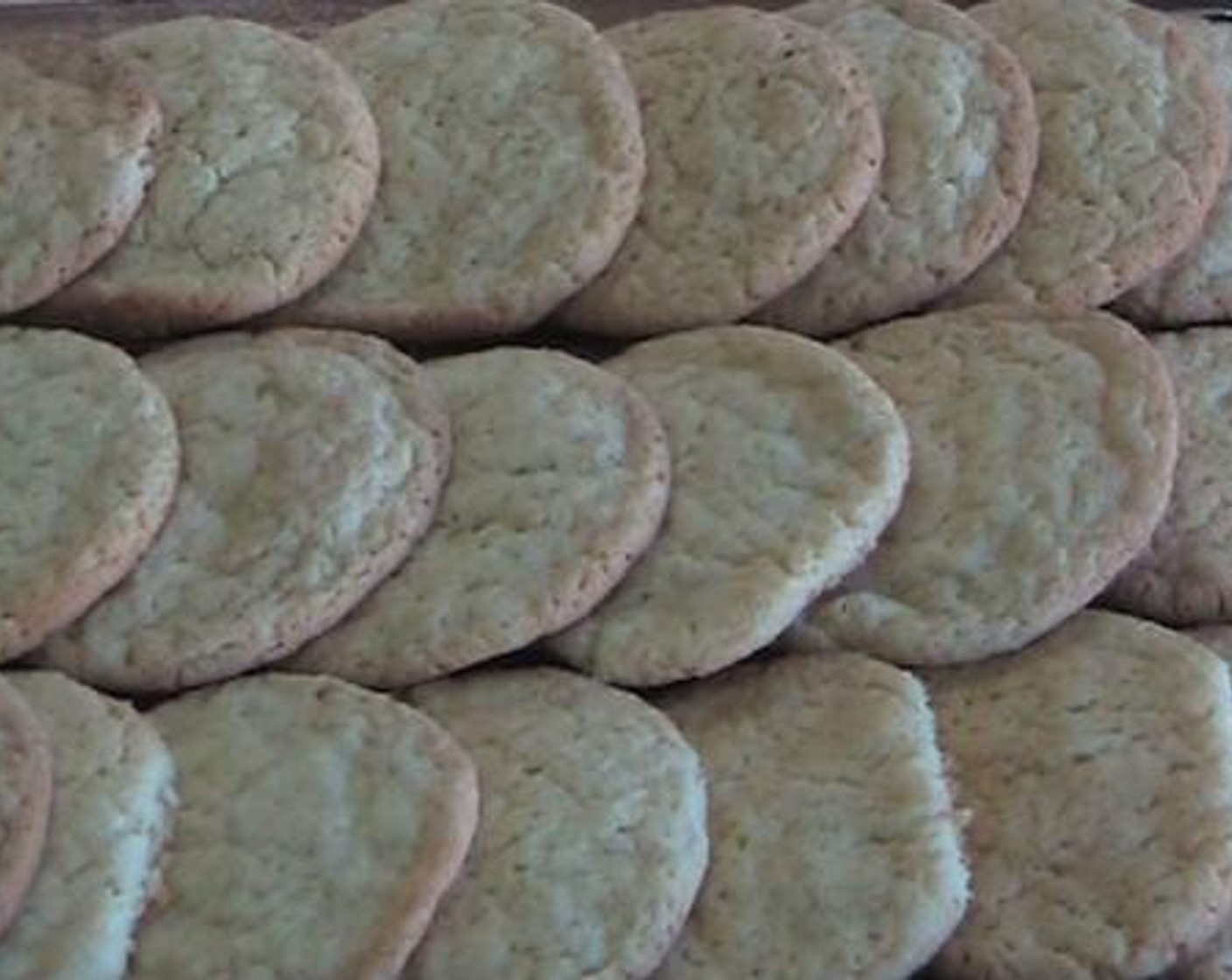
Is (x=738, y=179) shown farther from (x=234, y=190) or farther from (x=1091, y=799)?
(x=1091, y=799)

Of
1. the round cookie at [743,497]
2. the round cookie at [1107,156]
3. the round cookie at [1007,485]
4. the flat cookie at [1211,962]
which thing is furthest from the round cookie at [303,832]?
the round cookie at [1107,156]

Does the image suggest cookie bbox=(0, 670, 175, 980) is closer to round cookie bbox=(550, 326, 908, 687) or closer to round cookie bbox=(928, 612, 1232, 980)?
round cookie bbox=(550, 326, 908, 687)

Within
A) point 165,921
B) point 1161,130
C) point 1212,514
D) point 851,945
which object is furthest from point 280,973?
point 1161,130

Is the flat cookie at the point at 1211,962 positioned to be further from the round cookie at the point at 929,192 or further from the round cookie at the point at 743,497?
the round cookie at the point at 929,192

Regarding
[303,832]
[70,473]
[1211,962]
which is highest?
[70,473]

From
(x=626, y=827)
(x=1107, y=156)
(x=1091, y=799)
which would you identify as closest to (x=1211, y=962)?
(x=1091, y=799)
